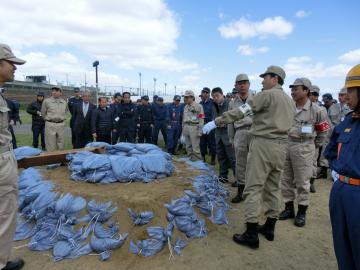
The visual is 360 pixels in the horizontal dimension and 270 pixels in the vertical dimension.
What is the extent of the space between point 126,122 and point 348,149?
7507 mm

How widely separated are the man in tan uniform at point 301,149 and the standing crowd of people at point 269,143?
13 mm

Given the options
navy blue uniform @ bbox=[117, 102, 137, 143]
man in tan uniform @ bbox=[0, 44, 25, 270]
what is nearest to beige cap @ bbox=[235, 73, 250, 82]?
man in tan uniform @ bbox=[0, 44, 25, 270]

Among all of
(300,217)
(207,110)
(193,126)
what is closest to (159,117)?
(207,110)

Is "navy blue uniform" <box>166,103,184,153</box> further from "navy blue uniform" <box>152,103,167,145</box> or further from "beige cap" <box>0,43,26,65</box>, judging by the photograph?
"beige cap" <box>0,43,26,65</box>

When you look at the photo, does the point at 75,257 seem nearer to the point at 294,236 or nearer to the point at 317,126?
the point at 294,236

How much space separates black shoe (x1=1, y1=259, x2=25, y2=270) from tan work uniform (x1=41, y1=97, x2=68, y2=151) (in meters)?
4.70

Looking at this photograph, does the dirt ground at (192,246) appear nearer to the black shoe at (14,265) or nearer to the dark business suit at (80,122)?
the black shoe at (14,265)

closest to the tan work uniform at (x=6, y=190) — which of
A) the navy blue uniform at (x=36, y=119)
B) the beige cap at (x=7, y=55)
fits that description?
the beige cap at (x=7, y=55)

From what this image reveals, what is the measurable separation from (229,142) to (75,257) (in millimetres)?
3549

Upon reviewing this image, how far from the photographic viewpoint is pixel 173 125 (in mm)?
10086

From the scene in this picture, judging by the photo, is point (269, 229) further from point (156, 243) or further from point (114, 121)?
point (114, 121)

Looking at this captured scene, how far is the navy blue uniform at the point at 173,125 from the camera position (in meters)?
10.0

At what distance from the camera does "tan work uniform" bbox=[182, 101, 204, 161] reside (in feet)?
25.9

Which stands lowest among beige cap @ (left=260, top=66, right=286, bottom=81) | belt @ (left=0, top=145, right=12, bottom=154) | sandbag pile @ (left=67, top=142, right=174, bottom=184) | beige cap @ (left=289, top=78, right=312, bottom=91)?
sandbag pile @ (left=67, top=142, right=174, bottom=184)
